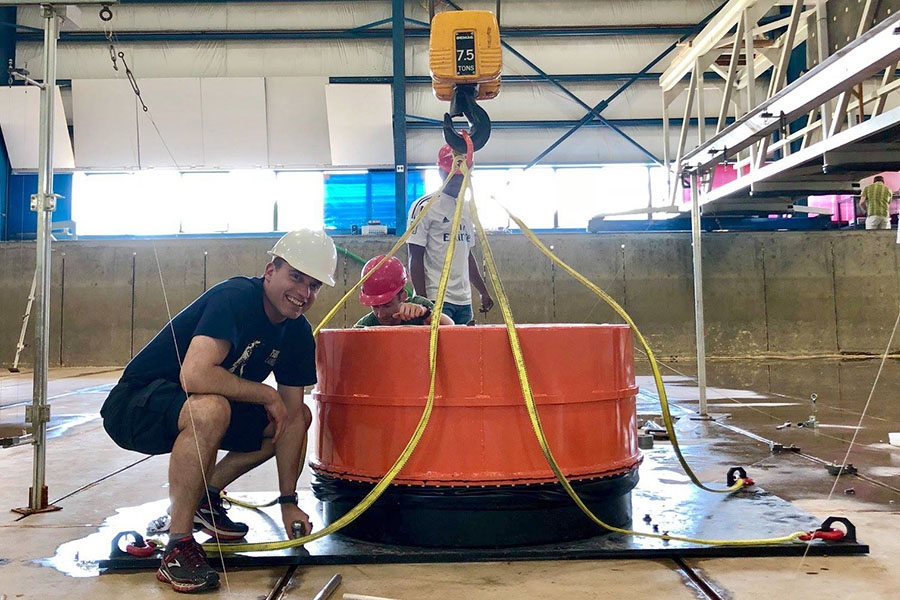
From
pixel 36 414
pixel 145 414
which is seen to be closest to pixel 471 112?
pixel 145 414

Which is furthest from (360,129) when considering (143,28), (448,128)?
(448,128)

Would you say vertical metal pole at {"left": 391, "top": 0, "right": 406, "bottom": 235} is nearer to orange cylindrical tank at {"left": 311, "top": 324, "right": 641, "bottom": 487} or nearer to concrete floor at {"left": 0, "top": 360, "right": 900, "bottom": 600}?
concrete floor at {"left": 0, "top": 360, "right": 900, "bottom": 600}

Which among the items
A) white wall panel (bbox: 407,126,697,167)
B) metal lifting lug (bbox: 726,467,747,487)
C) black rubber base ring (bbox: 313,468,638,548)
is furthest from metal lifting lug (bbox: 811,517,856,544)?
white wall panel (bbox: 407,126,697,167)

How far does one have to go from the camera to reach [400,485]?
2.50m

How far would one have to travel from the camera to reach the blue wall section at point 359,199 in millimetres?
14695

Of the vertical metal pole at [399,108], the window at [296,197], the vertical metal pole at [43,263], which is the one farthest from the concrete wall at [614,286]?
the vertical metal pole at [43,263]

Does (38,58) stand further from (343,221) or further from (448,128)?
(448,128)

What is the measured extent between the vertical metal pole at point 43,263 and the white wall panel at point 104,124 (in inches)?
475

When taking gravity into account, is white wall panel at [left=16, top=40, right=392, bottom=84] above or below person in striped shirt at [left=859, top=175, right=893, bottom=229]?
above

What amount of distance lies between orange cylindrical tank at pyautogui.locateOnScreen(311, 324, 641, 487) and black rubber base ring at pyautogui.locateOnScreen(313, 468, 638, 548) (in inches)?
1.6

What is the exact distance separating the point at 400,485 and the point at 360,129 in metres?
12.6

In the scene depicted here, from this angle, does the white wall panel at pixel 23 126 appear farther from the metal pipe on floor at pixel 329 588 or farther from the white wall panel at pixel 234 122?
the metal pipe on floor at pixel 329 588

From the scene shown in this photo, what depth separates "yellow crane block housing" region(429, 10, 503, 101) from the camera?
9.68 feet

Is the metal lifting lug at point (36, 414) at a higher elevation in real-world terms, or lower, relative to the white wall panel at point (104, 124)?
lower
